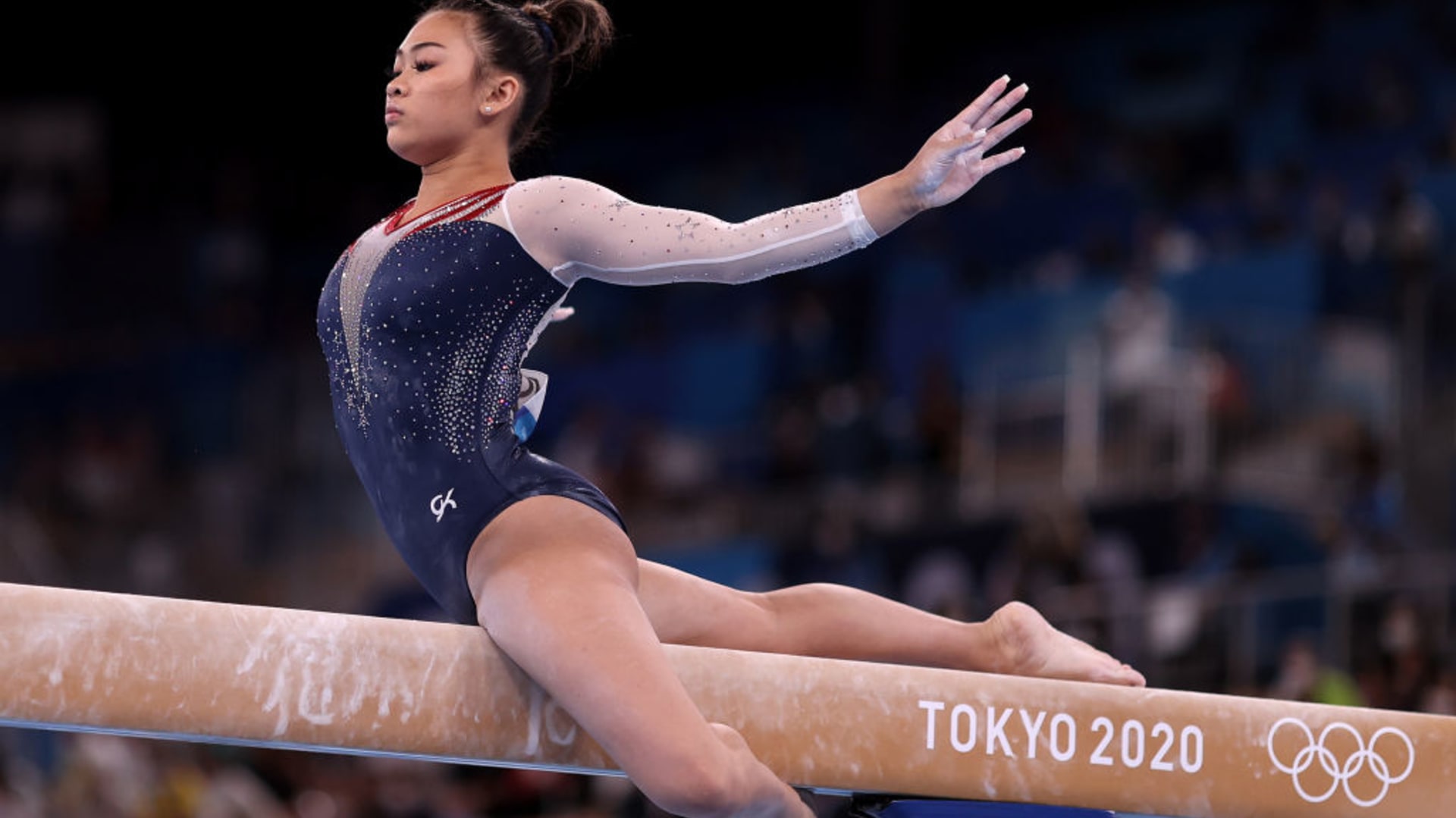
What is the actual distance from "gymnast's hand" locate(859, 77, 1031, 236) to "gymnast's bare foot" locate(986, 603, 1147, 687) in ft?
2.82

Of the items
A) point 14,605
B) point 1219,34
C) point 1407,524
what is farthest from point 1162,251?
point 14,605

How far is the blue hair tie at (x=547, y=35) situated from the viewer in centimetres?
361

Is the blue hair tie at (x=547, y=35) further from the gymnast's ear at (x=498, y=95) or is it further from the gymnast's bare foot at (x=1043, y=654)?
the gymnast's bare foot at (x=1043, y=654)

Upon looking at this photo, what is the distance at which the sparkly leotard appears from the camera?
10.5 feet

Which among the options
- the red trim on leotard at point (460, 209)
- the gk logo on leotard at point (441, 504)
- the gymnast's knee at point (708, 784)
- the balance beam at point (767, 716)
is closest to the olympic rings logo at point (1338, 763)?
the balance beam at point (767, 716)

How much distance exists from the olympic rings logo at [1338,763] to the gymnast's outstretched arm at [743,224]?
3.94 feet

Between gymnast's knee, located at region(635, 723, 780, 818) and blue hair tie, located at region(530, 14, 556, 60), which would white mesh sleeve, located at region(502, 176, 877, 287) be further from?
gymnast's knee, located at region(635, 723, 780, 818)

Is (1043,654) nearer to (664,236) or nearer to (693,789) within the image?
(693,789)

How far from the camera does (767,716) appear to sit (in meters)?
3.27

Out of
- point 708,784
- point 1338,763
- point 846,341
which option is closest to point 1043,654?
point 1338,763

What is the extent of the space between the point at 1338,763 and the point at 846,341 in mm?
9863

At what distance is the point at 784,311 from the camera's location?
42.8 ft

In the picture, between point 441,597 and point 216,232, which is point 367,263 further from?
point 216,232

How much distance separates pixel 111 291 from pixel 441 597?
37.6 feet
